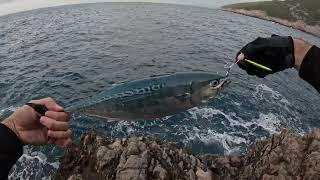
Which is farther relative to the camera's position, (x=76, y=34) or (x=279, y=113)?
(x=76, y=34)

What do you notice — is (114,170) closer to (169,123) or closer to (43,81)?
(169,123)

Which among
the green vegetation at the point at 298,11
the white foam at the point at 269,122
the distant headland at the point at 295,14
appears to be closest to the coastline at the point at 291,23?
the distant headland at the point at 295,14

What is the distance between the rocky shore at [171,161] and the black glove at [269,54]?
732 centimetres

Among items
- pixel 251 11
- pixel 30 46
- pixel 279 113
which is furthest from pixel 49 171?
pixel 251 11

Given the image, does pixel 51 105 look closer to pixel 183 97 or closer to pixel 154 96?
pixel 154 96

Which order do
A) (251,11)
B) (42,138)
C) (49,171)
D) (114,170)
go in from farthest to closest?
(251,11) < (49,171) < (114,170) < (42,138)

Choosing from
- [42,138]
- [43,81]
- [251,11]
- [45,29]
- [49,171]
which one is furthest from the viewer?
[251,11]

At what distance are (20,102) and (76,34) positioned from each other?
122 ft

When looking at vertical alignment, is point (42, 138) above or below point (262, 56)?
below

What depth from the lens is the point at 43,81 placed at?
117 ft

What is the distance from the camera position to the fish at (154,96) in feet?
15.3

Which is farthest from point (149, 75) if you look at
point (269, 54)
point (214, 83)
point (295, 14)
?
point (295, 14)

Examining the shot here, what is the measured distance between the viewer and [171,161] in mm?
14203

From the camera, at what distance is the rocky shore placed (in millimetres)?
13195
